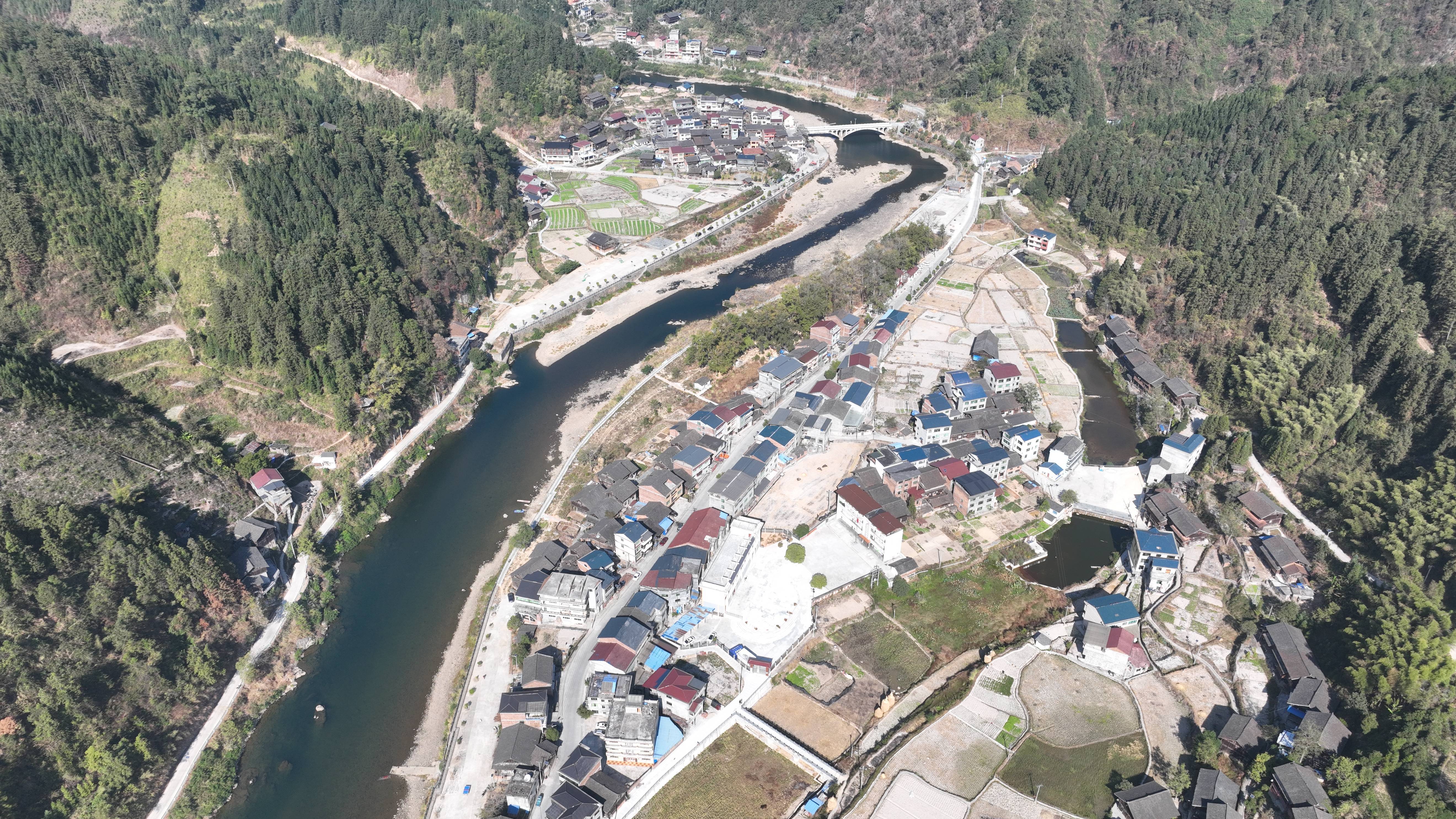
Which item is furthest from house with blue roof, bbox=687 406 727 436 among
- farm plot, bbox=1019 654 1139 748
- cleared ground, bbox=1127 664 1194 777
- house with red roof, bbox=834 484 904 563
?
cleared ground, bbox=1127 664 1194 777

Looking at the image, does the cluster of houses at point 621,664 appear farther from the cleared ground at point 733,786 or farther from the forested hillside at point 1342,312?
the forested hillside at point 1342,312

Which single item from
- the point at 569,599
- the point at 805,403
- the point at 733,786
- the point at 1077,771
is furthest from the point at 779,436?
the point at 1077,771

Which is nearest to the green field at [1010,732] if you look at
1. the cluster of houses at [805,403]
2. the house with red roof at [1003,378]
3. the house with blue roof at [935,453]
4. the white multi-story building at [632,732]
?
the white multi-story building at [632,732]

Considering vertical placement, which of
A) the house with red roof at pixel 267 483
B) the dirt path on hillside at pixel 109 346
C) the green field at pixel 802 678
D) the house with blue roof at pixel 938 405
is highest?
the house with blue roof at pixel 938 405

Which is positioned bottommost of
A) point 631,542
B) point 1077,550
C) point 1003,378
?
point 631,542

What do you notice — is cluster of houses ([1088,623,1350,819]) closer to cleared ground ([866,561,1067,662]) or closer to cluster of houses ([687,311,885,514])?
cleared ground ([866,561,1067,662])

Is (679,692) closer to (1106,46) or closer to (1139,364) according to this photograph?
(1139,364)

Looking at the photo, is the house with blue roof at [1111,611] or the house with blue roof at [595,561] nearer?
the house with blue roof at [1111,611]
